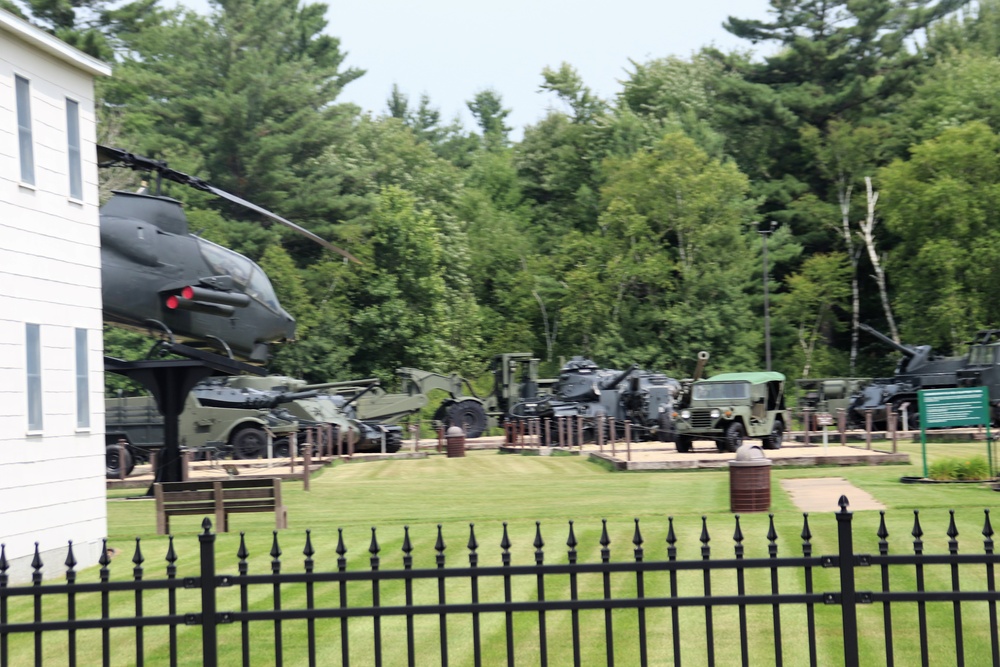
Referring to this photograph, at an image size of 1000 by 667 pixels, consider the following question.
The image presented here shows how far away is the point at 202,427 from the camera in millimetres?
33469

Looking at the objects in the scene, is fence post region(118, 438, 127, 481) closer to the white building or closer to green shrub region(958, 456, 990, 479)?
the white building

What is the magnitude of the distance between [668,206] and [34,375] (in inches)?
1822

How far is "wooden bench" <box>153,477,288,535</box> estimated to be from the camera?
16.4 m

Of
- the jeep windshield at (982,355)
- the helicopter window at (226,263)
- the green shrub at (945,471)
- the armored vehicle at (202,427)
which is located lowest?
the green shrub at (945,471)

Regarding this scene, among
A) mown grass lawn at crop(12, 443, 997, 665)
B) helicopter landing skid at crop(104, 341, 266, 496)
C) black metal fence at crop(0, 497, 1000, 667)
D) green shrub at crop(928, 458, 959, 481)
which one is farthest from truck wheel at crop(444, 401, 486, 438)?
black metal fence at crop(0, 497, 1000, 667)

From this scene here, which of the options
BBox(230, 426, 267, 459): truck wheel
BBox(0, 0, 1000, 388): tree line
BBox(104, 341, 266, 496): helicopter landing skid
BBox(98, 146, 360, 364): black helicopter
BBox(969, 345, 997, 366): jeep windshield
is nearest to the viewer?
BBox(98, 146, 360, 364): black helicopter

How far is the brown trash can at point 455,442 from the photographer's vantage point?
116ft

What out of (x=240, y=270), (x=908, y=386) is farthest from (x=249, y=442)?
(x=908, y=386)

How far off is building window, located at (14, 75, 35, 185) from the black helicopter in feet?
21.3

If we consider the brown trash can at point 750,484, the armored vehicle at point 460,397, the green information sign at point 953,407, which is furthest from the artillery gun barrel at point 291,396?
the brown trash can at point 750,484

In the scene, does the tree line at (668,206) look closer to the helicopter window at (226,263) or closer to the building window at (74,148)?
the helicopter window at (226,263)

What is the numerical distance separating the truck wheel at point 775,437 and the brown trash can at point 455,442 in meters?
8.03

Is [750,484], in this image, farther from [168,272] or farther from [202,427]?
[202,427]

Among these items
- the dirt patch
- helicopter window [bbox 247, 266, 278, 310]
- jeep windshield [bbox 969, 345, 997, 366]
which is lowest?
the dirt patch
